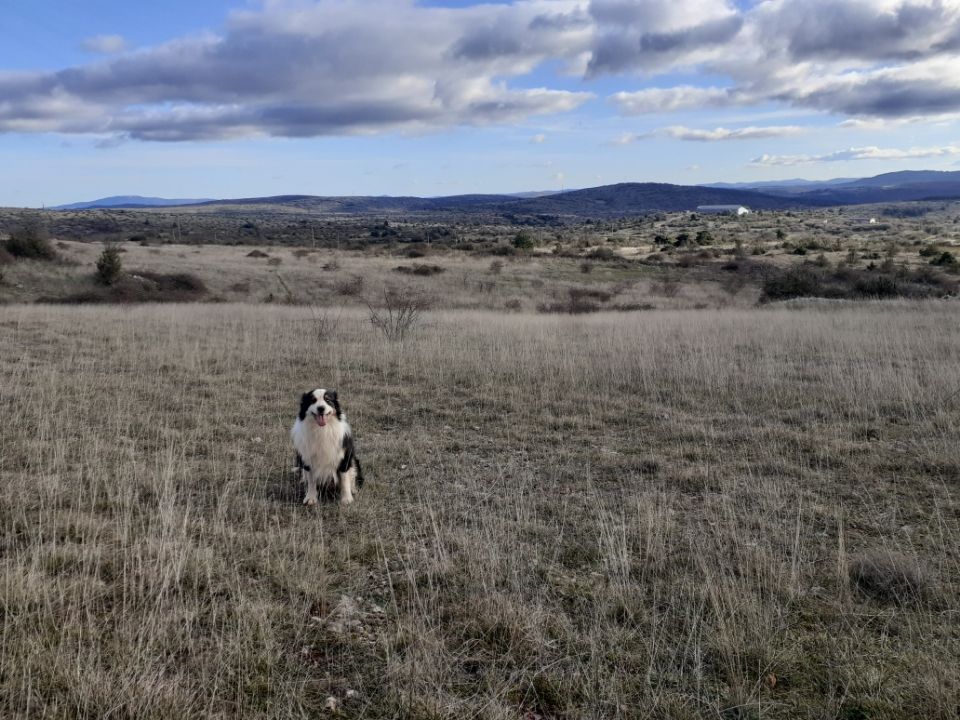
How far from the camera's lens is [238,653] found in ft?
11.2

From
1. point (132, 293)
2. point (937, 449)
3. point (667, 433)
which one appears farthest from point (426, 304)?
point (937, 449)

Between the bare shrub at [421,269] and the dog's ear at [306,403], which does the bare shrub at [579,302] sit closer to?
the bare shrub at [421,269]

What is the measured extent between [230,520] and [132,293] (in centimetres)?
2359

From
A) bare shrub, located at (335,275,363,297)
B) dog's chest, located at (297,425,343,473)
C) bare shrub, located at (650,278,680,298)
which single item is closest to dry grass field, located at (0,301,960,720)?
dog's chest, located at (297,425,343,473)

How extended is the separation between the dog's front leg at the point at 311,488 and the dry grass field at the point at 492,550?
93 mm

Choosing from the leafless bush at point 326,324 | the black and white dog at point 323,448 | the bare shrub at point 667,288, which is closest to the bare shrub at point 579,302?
the bare shrub at point 667,288

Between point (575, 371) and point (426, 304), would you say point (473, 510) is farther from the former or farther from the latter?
point (426, 304)

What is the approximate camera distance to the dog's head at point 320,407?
579 centimetres

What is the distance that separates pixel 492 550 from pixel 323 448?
6.38 feet

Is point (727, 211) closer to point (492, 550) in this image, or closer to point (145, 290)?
point (145, 290)

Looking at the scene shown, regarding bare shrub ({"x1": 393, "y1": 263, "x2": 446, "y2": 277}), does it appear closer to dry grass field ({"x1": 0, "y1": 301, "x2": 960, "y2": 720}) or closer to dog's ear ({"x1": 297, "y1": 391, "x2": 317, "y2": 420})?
dry grass field ({"x1": 0, "y1": 301, "x2": 960, "y2": 720})

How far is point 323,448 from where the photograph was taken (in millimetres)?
5789

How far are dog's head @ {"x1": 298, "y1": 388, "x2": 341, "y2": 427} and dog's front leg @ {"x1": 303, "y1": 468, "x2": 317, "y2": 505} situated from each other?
44cm

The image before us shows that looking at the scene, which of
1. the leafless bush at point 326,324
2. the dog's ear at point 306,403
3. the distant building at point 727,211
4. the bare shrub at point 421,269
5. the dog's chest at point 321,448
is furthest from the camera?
the distant building at point 727,211
